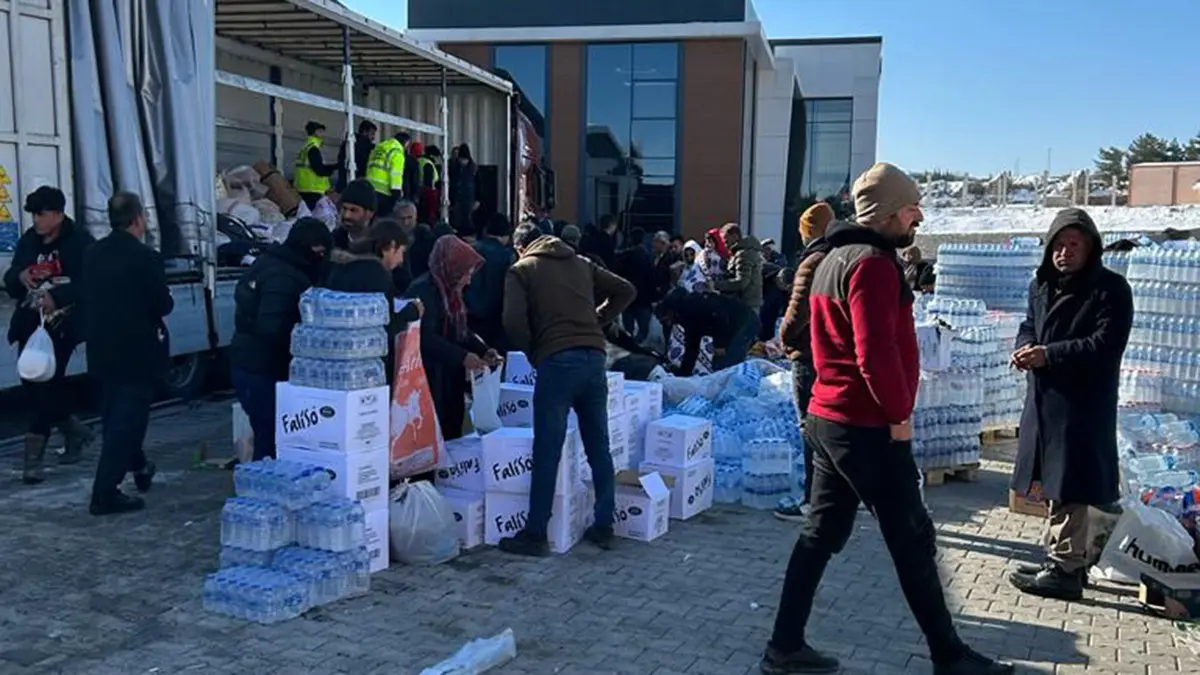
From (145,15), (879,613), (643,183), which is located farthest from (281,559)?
(643,183)

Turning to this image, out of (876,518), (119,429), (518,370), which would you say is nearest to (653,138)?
(518,370)

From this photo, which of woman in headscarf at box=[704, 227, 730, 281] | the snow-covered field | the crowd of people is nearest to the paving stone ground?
the crowd of people

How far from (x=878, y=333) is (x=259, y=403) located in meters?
3.56

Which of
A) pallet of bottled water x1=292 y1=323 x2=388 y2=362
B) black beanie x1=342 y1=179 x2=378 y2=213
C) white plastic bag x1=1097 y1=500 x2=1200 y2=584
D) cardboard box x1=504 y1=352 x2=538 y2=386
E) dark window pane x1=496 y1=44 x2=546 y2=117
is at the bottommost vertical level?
white plastic bag x1=1097 y1=500 x2=1200 y2=584

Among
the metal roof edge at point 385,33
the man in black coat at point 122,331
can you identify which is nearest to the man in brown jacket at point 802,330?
the man in black coat at point 122,331

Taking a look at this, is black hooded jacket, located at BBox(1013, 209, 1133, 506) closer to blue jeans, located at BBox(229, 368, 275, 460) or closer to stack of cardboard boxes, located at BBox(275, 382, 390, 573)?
stack of cardboard boxes, located at BBox(275, 382, 390, 573)

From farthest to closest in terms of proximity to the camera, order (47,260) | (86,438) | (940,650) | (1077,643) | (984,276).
→ (984,276) → (86,438) → (47,260) → (1077,643) → (940,650)

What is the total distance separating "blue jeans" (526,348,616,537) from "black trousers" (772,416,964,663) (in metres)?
1.56

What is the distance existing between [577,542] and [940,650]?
2.20 meters

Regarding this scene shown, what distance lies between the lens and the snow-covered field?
2592 centimetres

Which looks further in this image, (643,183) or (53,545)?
(643,183)

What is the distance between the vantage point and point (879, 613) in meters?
4.67

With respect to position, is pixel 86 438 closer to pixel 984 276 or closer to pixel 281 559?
pixel 281 559

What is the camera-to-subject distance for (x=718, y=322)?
980 cm
